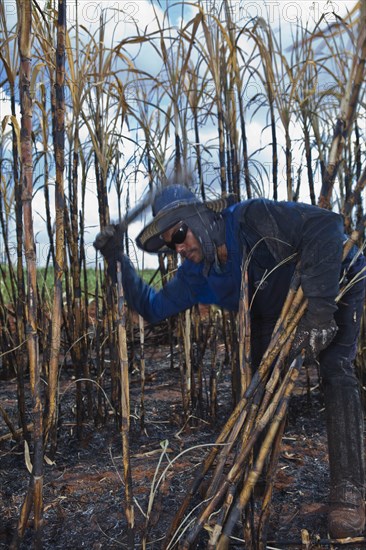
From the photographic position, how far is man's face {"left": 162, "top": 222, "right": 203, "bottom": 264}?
1937 millimetres

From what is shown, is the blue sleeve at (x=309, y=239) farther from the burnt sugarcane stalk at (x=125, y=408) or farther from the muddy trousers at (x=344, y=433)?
the burnt sugarcane stalk at (x=125, y=408)

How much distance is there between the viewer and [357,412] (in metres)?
1.89

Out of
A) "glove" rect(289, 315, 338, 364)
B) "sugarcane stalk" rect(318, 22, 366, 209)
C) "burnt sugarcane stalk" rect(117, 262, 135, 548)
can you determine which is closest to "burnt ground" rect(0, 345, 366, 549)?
"burnt sugarcane stalk" rect(117, 262, 135, 548)

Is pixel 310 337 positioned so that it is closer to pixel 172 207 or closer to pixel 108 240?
pixel 172 207

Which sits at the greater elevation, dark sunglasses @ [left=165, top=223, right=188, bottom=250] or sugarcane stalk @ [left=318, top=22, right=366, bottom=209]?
sugarcane stalk @ [left=318, top=22, right=366, bottom=209]

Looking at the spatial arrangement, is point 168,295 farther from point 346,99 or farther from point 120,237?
point 346,99

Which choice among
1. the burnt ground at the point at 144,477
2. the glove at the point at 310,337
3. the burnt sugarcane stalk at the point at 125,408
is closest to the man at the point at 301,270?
the glove at the point at 310,337

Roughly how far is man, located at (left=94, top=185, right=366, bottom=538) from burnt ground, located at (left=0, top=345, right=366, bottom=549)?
242 mm

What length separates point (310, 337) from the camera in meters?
1.70

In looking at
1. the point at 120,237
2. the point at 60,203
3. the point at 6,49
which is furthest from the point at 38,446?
the point at 6,49

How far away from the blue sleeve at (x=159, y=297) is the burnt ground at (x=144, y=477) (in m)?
0.47

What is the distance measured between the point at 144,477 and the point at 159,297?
25.9 inches

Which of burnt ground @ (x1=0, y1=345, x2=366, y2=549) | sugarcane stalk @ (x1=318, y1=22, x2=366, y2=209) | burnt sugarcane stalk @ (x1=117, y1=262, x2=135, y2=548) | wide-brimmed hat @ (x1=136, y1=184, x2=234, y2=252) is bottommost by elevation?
burnt ground @ (x1=0, y1=345, x2=366, y2=549)

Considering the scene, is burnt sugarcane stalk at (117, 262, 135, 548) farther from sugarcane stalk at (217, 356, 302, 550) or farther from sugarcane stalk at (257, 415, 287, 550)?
sugarcane stalk at (257, 415, 287, 550)
